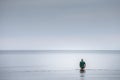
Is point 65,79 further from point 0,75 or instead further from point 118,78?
point 0,75

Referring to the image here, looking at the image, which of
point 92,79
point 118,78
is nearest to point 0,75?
point 92,79

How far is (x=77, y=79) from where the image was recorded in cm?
822

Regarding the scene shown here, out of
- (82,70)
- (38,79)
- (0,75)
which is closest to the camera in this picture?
(38,79)

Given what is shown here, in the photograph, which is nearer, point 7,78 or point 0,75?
point 7,78

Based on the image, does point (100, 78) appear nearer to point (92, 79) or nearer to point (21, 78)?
point (92, 79)

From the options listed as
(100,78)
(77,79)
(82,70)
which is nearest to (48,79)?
(77,79)

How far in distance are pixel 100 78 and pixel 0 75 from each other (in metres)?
2.66

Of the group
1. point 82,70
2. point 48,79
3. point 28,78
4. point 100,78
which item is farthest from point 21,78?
point 82,70

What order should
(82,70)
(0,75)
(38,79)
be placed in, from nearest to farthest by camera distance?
1. (38,79)
2. (0,75)
3. (82,70)

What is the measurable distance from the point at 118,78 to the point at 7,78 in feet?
9.08

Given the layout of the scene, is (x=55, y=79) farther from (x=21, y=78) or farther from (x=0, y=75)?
(x=0, y=75)

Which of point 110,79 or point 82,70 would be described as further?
point 82,70

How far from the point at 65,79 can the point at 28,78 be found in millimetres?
934

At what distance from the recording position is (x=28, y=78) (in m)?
8.41
